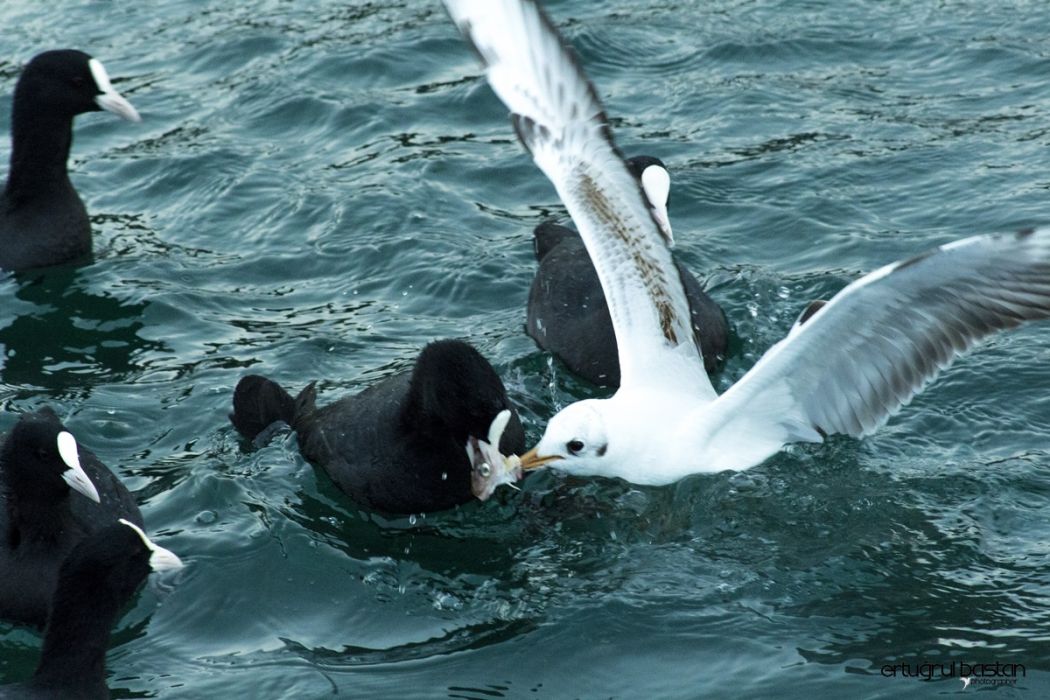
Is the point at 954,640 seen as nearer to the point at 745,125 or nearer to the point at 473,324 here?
the point at 473,324

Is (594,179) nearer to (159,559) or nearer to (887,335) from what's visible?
(887,335)

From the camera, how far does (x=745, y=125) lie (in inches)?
436

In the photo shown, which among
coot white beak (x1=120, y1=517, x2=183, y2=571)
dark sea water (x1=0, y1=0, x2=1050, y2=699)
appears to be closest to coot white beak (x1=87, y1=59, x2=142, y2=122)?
dark sea water (x1=0, y1=0, x2=1050, y2=699)

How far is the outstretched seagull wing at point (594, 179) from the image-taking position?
6988 mm

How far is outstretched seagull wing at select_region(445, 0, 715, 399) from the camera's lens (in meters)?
6.99

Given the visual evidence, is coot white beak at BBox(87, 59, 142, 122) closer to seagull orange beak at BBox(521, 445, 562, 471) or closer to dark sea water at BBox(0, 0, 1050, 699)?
dark sea water at BBox(0, 0, 1050, 699)

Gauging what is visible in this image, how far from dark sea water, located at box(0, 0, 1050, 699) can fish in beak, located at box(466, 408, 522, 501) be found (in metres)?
0.34

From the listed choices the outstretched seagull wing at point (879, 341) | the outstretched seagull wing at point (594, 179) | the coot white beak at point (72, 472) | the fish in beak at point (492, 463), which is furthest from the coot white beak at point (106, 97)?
the outstretched seagull wing at point (879, 341)

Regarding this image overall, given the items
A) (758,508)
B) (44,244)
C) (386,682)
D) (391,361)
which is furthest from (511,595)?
(44,244)

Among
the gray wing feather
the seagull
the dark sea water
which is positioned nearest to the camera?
the gray wing feather

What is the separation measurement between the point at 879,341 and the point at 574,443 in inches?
55.4

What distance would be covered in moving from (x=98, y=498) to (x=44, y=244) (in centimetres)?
340

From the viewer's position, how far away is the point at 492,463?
686cm

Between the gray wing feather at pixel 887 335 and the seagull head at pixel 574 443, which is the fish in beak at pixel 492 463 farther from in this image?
the gray wing feather at pixel 887 335
